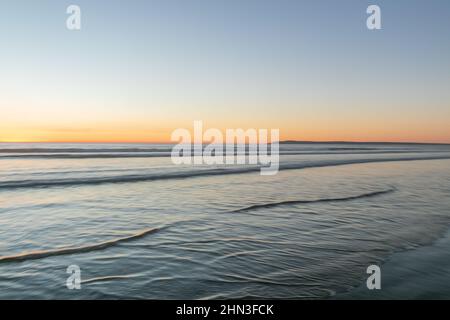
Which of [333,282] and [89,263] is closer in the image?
[333,282]

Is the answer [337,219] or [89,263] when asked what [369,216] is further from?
[89,263]

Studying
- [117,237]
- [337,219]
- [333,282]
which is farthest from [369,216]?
[117,237]

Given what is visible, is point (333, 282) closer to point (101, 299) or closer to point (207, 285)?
point (207, 285)

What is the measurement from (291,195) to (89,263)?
26.3ft

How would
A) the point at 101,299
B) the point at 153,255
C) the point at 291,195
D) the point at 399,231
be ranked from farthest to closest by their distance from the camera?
Result: the point at 291,195 < the point at 399,231 < the point at 153,255 < the point at 101,299

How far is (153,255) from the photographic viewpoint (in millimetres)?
5848

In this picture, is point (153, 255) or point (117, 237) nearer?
point (153, 255)
